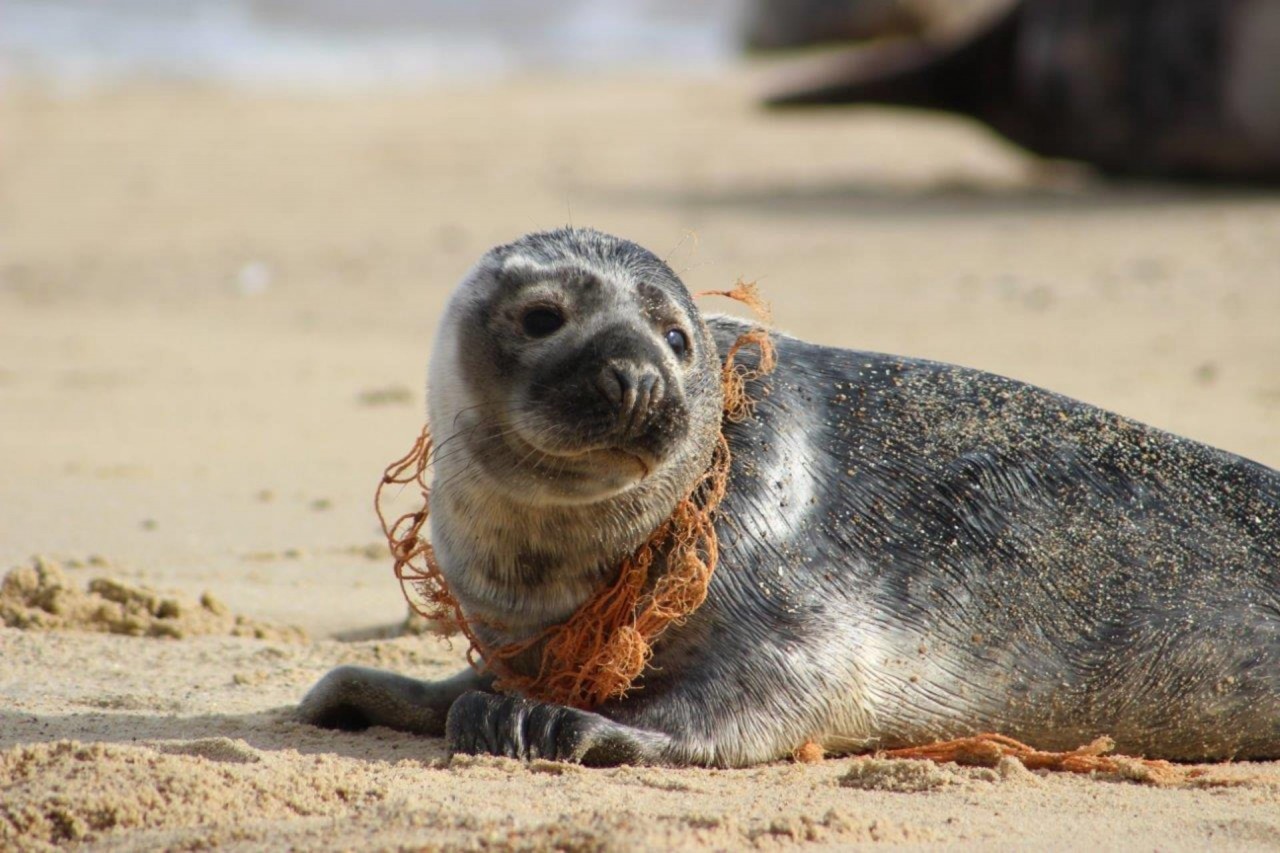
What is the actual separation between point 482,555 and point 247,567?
6.87 feet

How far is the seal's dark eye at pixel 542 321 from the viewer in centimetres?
392

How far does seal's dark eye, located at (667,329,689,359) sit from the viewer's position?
157 inches

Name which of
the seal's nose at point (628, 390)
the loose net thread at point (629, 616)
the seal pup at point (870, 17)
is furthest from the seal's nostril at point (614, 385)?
the seal pup at point (870, 17)

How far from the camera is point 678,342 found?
4.00 meters

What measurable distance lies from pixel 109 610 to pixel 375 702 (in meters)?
1.18

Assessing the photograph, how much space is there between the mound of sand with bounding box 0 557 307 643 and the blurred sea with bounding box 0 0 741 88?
18.7m

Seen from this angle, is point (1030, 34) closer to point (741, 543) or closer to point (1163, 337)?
point (1163, 337)

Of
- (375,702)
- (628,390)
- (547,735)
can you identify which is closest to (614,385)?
(628,390)

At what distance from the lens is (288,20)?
109 ft

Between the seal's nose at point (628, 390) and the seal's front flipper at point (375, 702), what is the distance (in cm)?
103

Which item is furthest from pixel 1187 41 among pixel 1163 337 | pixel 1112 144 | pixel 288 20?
pixel 288 20

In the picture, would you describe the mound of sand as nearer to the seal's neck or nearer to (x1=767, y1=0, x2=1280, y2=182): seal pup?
the seal's neck

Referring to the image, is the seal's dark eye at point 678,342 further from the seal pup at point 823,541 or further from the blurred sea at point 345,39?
the blurred sea at point 345,39

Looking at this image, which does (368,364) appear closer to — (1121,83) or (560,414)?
(560,414)
